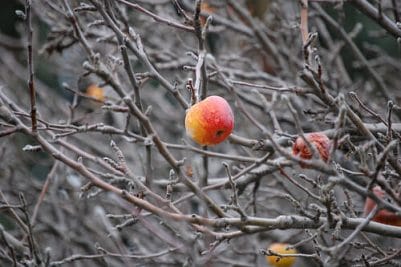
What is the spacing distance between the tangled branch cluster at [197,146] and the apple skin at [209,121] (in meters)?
0.06

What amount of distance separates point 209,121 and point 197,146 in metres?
2.38

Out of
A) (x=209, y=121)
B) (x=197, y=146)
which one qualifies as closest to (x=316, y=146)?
(x=209, y=121)

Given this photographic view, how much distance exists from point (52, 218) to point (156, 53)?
154 centimetres

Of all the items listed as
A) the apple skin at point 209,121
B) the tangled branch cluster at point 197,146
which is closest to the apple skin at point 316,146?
the tangled branch cluster at point 197,146

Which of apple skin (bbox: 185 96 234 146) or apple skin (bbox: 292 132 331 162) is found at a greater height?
apple skin (bbox: 185 96 234 146)

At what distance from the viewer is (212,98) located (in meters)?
1.89

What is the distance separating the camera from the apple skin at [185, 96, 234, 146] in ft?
6.02

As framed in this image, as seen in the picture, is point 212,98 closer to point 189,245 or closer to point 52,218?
point 189,245

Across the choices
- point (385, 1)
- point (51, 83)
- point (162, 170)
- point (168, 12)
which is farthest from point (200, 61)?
point (51, 83)

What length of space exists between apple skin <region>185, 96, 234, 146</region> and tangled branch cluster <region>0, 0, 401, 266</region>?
58mm

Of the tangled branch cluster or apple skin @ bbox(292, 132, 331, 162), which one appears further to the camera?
apple skin @ bbox(292, 132, 331, 162)

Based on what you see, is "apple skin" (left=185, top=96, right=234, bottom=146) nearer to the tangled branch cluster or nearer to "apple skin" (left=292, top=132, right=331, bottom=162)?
the tangled branch cluster

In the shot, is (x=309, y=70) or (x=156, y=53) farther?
(x=156, y=53)

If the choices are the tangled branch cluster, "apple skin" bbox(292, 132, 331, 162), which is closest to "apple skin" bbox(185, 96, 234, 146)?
the tangled branch cluster
